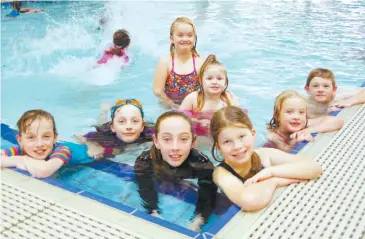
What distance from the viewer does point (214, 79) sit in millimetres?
4004

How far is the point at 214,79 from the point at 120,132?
1034 millimetres

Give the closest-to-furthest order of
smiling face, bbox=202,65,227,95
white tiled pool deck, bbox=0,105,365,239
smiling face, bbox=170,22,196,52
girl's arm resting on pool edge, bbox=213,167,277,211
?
white tiled pool deck, bbox=0,105,365,239
girl's arm resting on pool edge, bbox=213,167,277,211
smiling face, bbox=202,65,227,95
smiling face, bbox=170,22,196,52

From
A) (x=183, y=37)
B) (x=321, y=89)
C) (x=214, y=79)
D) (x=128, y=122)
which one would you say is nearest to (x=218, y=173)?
(x=128, y=122)

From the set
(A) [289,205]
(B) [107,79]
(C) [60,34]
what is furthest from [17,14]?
(A) [289,205]

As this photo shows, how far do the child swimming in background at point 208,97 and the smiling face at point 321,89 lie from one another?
811 mm

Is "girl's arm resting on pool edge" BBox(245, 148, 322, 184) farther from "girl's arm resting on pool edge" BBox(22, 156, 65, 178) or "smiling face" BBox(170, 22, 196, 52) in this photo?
"smiling face" BBox(170, 22, 196, 52)

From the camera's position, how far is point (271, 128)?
4074 millimetres

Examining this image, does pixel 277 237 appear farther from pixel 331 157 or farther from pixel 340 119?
pixel 340 119

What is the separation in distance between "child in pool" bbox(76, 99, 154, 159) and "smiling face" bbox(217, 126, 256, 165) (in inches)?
40.6

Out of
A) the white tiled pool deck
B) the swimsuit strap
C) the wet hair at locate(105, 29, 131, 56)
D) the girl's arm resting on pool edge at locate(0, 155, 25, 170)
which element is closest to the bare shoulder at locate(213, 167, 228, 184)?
the white tiled pool deck

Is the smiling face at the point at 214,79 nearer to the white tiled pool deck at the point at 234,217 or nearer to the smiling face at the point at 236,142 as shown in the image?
the smiling face at the point at 236,142

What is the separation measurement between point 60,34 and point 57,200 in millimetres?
7879

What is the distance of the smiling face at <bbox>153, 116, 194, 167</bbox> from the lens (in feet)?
9.82

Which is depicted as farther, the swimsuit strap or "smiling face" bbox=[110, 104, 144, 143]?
the swimsuit strap
